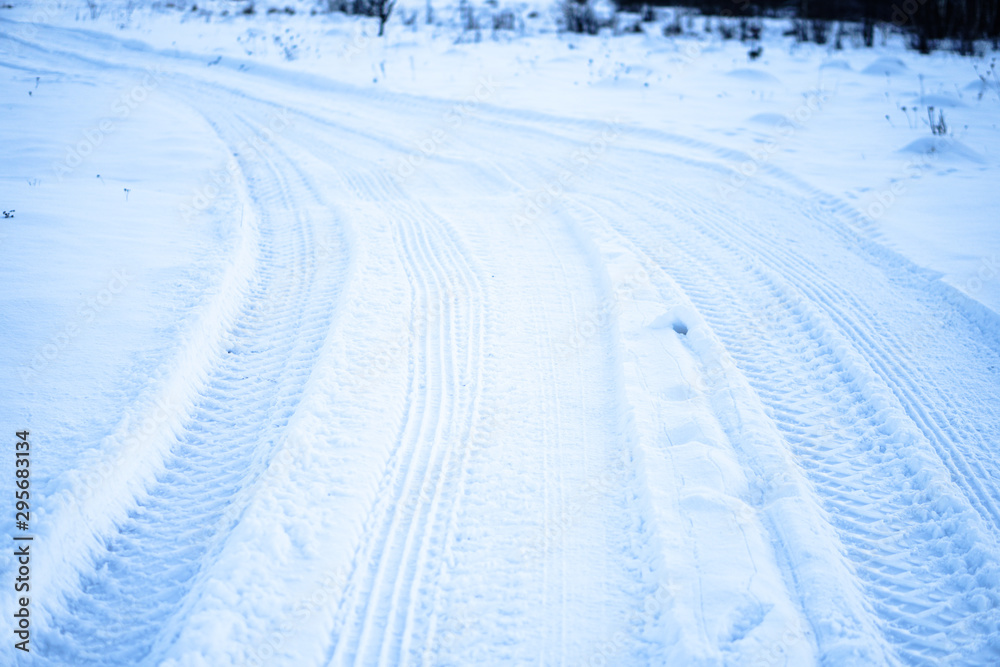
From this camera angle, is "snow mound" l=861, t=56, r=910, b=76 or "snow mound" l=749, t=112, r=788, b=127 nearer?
"snow mound" l=749, t=112, r=788, b=127

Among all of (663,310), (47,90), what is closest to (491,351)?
(663,310)

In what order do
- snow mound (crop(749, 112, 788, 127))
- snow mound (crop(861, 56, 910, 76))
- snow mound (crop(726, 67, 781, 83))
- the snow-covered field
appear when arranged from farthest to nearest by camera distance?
snow mound (crop(861, 56, 910, 76)) < snow mound (crop(726, 67, 781, 83)) < snow mound (crop(749, 112, 788, 127)) < the snow-covered field

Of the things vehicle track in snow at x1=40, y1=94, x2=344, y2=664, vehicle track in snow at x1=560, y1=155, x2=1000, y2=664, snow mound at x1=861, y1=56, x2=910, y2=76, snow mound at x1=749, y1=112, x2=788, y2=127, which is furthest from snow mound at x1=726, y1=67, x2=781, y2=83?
vehicle track in snow at x1=40, y1=94, x2=344, y2=664

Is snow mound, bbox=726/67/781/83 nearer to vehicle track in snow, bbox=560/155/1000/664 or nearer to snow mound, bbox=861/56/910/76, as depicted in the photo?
snow mound, bbox=861/56/910/76

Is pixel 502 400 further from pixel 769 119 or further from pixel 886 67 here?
pixel 886 67

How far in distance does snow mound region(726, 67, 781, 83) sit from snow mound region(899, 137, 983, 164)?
502 centimetres

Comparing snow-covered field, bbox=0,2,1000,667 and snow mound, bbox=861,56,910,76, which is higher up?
snow mound, bbox=861,56,910,76

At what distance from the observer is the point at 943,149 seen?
8.36 metres

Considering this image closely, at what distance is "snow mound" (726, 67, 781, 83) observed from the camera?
12.9 meters

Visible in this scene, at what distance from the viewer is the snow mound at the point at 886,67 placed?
13125 mm

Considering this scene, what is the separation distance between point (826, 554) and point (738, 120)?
9.10m

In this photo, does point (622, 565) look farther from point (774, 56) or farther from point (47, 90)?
point (774, 56)

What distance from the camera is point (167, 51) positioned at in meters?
15.3

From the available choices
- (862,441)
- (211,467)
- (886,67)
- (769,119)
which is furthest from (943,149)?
(211,467)
